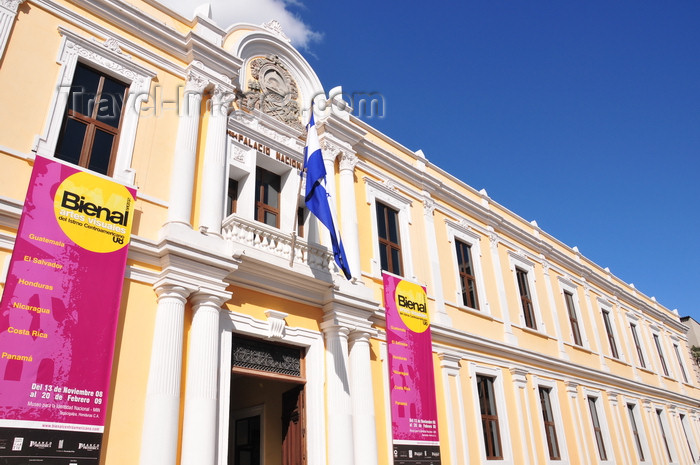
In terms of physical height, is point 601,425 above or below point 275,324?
below

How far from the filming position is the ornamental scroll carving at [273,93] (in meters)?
11.2

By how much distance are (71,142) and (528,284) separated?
46.2 feet

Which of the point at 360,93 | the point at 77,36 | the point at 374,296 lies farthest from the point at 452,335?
the point at 77,36

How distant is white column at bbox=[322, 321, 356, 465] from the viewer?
9.24 meters

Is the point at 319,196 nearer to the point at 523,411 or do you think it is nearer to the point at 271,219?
the point at 271,219

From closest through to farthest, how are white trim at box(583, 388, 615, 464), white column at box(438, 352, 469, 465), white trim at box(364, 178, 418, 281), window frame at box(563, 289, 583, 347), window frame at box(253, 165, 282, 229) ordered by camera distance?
1. window frame at box(253, 165, 282, 229)
2. white column at box(438, 352, 469, 465)
3. white trim at box(364, 178, 418, 281)
4. white trim at box(583, 388, 615, 464)
5. window frame at box(563, 289, 583, 347)

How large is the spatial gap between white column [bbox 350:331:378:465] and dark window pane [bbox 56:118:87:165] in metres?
5.68

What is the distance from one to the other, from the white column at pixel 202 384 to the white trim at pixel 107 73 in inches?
91.6

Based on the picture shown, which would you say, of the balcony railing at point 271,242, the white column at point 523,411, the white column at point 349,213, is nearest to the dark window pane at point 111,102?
the balcony railing at point 271,242

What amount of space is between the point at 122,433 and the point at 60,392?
1.01 m

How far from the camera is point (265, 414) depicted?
11172mm

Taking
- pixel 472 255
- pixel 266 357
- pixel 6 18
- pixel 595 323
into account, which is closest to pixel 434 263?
pixel 472 255

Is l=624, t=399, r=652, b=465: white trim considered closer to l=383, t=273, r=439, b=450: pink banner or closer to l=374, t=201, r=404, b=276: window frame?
l=383, t=273, r=439, b=450: pink banner

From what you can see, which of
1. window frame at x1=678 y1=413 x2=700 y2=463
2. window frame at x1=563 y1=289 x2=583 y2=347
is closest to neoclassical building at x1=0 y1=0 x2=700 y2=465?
window frame at x1=563 y1=289 x2=583 y2=347
